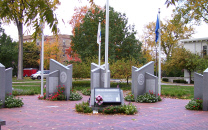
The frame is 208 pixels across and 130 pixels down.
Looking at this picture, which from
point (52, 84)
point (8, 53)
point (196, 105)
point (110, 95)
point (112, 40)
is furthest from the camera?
point (8, 53)

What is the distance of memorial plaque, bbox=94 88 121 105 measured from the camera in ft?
36.9

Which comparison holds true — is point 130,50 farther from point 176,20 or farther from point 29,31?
point 29,31

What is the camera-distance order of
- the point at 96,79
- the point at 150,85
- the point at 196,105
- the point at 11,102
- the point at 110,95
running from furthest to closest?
the point at 96,79 < the point at 150,85 < the point at 11,102 < the point at 196,105 < the point at 110,95

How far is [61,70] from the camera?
54.5 ft

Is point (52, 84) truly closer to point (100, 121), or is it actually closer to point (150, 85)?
point (150, 85)

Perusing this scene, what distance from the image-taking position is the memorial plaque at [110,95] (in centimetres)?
1125

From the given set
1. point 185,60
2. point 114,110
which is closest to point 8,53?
point 185,60

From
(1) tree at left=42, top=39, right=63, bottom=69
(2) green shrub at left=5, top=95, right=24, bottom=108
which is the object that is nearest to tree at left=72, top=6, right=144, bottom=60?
(2) green shrub at left=5, top=95, right=24, bottom=108

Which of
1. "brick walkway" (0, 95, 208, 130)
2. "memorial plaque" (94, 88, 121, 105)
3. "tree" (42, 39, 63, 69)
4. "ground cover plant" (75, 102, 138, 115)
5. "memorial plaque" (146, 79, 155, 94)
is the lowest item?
"brick walkway" (0, 95, 208, 130)

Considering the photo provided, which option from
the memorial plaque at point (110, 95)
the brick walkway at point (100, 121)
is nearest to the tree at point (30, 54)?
the memorial plaque at point (110, 95)

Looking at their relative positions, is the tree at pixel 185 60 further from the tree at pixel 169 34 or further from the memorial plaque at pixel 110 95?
the memorial plaque at pixel 110 95

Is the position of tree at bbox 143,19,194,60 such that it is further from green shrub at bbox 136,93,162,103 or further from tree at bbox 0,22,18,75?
green shrub at bbox 136,93,162,103

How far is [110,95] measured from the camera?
11523 mm

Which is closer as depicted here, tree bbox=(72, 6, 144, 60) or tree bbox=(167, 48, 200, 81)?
tree bbox=(72, 6, 144, 60)
